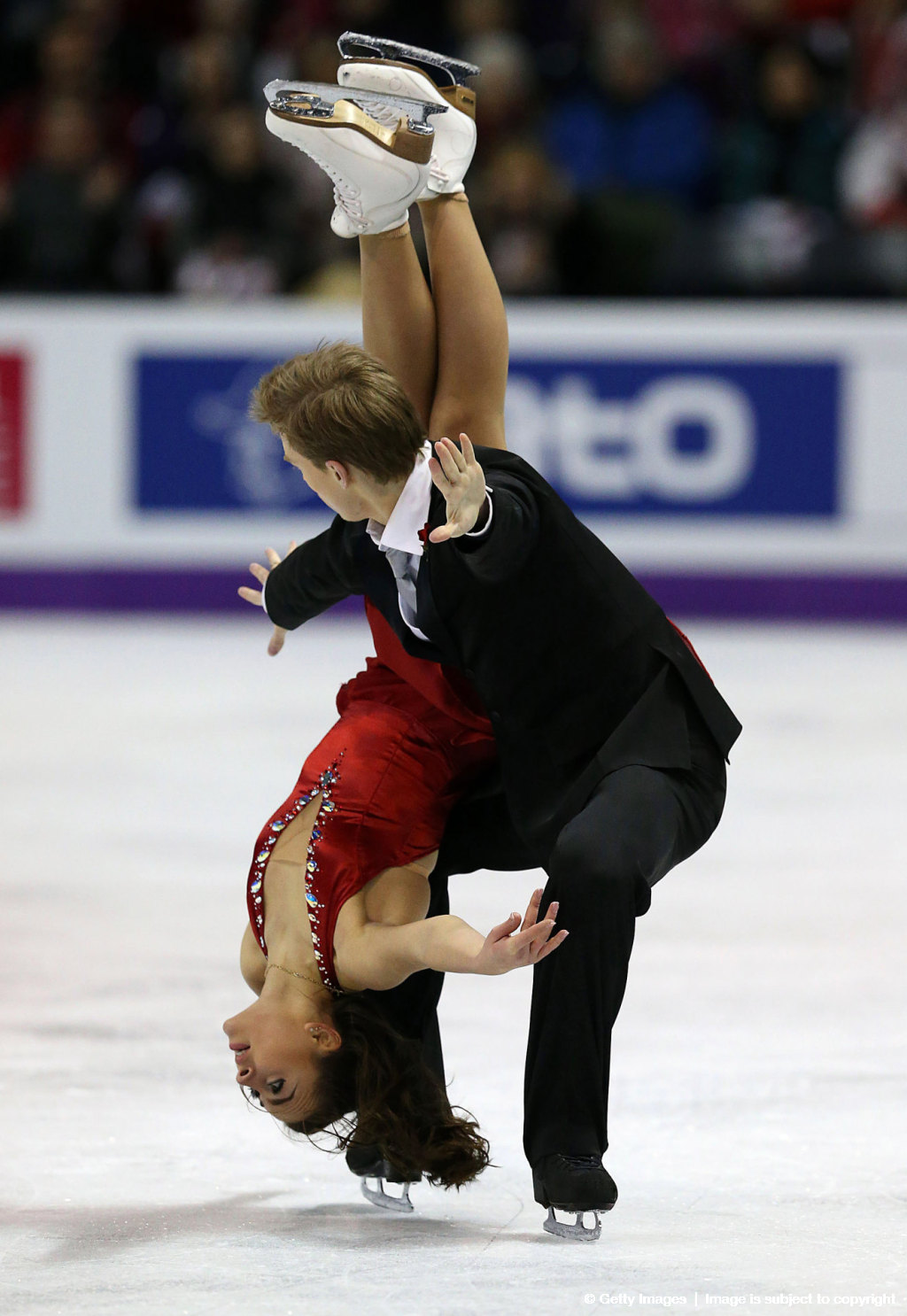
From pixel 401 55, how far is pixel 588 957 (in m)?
1.41

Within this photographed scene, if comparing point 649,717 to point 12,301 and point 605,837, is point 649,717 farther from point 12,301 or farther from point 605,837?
point 12,301

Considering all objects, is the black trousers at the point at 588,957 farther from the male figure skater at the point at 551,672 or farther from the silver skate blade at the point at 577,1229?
the silver skate blade at the point at 577,1229

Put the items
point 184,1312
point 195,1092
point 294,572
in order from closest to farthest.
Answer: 1. point 184,1312
2. point 294,572
3. point 195,1092

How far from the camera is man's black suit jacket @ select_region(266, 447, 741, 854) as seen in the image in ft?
8.04

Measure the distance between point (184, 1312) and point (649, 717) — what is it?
924 mm

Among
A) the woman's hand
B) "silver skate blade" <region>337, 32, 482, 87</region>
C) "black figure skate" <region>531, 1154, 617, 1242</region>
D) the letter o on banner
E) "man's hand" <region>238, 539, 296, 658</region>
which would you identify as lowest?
"black figure skate" <region>531, 1154, 617, 1242</region>

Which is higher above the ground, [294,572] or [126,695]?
[294,572]

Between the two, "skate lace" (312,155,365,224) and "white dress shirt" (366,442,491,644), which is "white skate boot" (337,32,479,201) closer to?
"skate lace" (312,155,365,224)

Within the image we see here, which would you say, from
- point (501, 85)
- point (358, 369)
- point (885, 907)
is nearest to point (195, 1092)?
point (358, 369)

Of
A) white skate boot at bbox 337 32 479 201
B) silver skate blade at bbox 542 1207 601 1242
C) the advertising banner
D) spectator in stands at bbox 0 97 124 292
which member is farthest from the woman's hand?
spectator in stands at bbox 0 97 124 292

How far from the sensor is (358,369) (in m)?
2.46

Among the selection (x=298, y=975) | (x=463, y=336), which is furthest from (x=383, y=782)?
(x=463, y=336)

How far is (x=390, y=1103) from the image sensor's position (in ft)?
8.55

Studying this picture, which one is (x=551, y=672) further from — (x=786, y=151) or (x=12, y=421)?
(x=786, y=151)
